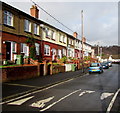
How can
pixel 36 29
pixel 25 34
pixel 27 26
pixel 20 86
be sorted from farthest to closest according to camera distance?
pixel 36 29
pixel 27 26
pixel 25 34
pixel 20 86

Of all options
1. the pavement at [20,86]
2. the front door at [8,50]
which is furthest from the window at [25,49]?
the pavement at [20,86]

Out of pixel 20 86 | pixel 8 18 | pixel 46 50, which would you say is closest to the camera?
pixel 20 86

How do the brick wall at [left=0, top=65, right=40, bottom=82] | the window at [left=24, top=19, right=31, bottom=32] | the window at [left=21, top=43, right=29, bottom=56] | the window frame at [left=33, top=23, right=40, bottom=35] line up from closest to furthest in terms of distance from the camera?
the brick wall at [left=0, top=65, right=40, bottom=82] < the window at [left=21, top=43, right=29, bottom=56] < the window at [left=24, top=19, right=31, bottom=32] < the window frame at [left=33, top=23, right=40, bottom=35]

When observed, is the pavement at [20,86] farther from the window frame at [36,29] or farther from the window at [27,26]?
the window frame at [36,29]

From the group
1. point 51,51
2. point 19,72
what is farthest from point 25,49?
point 51,51

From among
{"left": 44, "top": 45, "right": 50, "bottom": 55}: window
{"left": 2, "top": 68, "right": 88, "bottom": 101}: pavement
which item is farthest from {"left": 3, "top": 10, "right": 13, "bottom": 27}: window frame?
{"left": 44, "top": 45, "right": 50, "bottom": 55}: window

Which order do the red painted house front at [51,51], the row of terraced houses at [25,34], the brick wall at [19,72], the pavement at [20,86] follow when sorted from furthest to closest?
1. the red painted house front at [51,51]
2. the row of terraced houses at [25,34]
3. the brick wall at [19,72]
4. the pavement at [20,86]

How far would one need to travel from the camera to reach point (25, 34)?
19.4 m

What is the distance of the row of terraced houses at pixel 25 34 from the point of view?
16.2m

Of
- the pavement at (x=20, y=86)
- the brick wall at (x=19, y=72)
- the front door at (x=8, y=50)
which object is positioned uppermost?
the front door at (x=8, y=50)

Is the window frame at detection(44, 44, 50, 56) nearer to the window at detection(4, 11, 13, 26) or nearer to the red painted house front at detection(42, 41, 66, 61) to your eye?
the red painted house front at detection(42, 41, 66, 61)

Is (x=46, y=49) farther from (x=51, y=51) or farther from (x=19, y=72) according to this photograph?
(x=19, y=72)

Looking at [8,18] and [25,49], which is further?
[25,49]

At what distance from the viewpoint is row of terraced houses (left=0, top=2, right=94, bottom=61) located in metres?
16.2
